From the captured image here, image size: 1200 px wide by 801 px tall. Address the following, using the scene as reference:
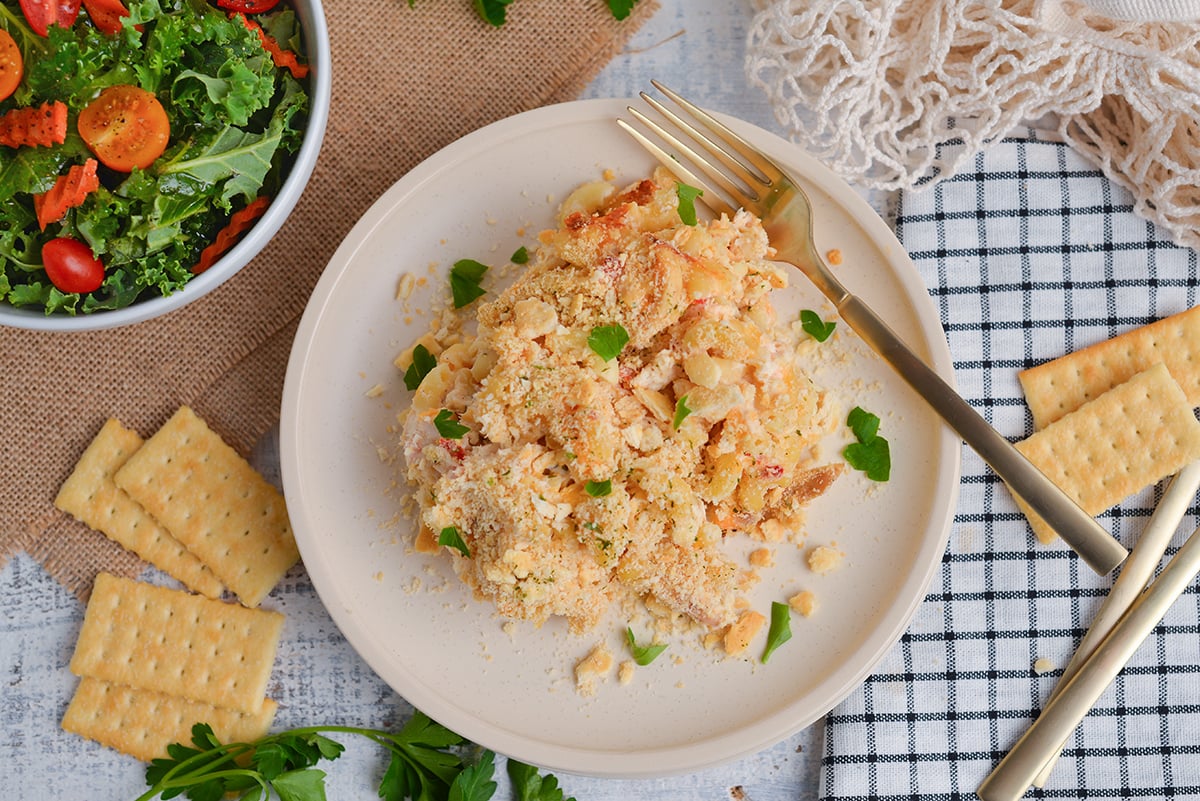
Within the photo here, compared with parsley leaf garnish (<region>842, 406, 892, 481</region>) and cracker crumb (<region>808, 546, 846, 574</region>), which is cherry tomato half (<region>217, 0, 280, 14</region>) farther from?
cracker crumb (<region>808, 546, 846, 574</region>)

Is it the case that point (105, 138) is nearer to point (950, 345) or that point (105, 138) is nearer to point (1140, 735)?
point (950, 345)

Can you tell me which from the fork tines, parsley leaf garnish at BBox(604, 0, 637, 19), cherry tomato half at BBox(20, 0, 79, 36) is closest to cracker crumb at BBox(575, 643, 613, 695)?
the fork tines

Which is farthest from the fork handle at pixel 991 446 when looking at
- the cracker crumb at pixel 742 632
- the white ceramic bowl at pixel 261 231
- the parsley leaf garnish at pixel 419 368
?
the white ceramic bowl at pixel 261 231

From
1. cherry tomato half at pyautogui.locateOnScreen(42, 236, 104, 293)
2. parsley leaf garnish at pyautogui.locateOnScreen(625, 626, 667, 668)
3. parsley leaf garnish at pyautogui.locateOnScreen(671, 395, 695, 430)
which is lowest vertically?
parsley leaf garnish at pyautogui.locateOnScreen(625, 626, 667, 668)

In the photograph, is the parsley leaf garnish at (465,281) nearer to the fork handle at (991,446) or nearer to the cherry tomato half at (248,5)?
the cherry tomato half at (248,5)

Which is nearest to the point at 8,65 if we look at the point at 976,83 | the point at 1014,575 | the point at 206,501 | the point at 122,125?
the point at 122,125

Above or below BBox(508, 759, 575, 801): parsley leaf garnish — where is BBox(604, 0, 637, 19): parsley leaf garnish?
above
